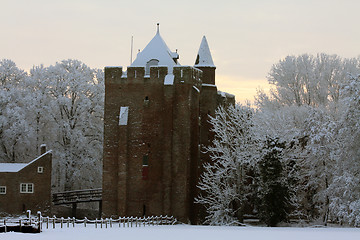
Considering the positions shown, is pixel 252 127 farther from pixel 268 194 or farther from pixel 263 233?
pixel 263 233

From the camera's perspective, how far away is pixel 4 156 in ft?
223

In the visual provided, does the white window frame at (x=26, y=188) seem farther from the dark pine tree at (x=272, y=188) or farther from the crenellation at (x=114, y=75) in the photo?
the dark pine tree at (x=272, y=188)

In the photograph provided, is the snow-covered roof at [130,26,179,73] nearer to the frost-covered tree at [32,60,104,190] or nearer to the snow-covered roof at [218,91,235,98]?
the snow-covered roof at [218,91,235,98]

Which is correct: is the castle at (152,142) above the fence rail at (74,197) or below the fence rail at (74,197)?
above

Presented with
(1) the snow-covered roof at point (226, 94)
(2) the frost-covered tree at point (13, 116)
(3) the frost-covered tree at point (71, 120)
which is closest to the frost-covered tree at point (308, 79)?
(1) the snow-covered roof at point (226, 94)

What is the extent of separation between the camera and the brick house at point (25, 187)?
58219mm

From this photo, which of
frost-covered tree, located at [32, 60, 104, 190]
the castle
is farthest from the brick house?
the castle

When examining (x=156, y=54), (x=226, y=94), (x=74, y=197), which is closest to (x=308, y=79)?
(x=226, y=94)

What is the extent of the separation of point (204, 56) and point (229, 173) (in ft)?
38.5

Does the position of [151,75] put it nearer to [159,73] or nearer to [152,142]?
[159,73]

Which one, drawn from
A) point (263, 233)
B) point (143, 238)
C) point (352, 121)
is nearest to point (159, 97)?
point (352, 121)

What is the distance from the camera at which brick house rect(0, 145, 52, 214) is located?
58219 mm

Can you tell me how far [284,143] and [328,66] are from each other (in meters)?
23.5

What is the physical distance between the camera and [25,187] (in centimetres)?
5869
